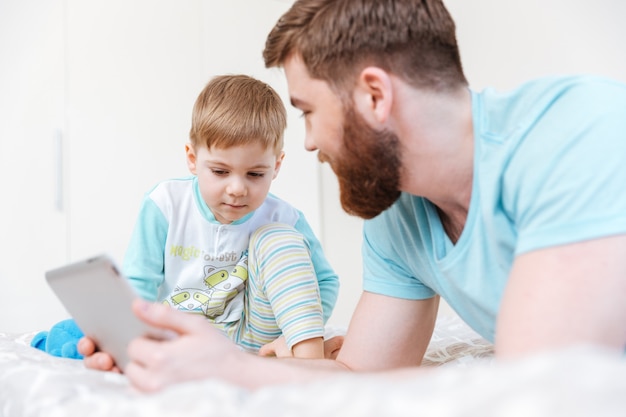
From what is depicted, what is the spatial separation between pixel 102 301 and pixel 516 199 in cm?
55

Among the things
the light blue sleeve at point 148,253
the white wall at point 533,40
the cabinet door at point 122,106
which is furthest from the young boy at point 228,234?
the white wall at point 533,40

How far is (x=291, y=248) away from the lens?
4.85 ft

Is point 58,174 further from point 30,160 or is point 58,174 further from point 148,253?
point 148,253

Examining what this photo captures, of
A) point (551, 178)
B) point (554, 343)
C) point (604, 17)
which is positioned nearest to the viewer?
point (554, 343)

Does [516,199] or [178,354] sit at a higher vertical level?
[516,199]

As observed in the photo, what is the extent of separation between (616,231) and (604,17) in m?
2.05

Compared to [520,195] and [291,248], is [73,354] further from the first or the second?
[520,195]

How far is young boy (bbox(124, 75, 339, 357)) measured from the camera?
1.51 meters

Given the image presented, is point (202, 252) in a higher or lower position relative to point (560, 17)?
lower

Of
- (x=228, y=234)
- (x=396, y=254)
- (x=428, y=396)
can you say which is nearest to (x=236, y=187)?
(x=228, y=234)

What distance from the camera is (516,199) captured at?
0.88 m

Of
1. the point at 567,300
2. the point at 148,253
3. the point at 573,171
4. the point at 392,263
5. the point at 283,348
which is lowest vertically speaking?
the point at 283,348

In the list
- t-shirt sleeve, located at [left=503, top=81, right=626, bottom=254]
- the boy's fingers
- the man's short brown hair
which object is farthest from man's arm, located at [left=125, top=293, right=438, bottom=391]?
the man's short brown hair

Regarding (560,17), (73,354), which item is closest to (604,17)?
(560,17)
